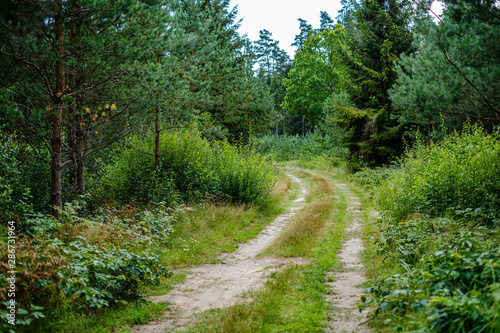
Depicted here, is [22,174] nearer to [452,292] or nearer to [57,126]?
[57,126]

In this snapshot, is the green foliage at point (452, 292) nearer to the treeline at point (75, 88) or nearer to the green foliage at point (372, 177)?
the treeline at point (75, 88)

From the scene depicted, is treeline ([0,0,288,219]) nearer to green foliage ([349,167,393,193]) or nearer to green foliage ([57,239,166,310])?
green foliage ([57,239,166,310])

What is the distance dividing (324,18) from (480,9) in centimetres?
5252

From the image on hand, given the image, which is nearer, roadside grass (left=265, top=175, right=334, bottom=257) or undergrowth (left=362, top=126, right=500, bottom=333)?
undergrowth (left=362, top=126, right=500, bottom=333)

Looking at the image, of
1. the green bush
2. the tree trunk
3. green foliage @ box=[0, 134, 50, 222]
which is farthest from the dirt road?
green foliage @ box=[0, 134, 50, 222]

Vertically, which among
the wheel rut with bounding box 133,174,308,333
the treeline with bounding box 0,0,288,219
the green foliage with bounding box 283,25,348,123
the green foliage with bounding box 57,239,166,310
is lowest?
the wheel rut with bounding box 133,174,308,333

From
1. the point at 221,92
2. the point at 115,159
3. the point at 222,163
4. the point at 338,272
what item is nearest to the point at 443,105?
the point at 338,272

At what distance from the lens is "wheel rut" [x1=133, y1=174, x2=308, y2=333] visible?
4484 millimetres

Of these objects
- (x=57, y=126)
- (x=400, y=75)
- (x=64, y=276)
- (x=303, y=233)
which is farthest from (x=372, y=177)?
(x=64, y=276)

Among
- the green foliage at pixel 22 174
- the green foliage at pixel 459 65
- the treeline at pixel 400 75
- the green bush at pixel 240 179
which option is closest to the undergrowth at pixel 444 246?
the green foliage at pixel 459 65

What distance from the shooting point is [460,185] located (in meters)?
7.04

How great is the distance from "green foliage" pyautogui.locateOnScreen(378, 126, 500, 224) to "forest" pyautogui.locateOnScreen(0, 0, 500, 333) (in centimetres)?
4

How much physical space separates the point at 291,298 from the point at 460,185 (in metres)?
4.65

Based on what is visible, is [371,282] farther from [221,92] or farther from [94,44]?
[221,92]
